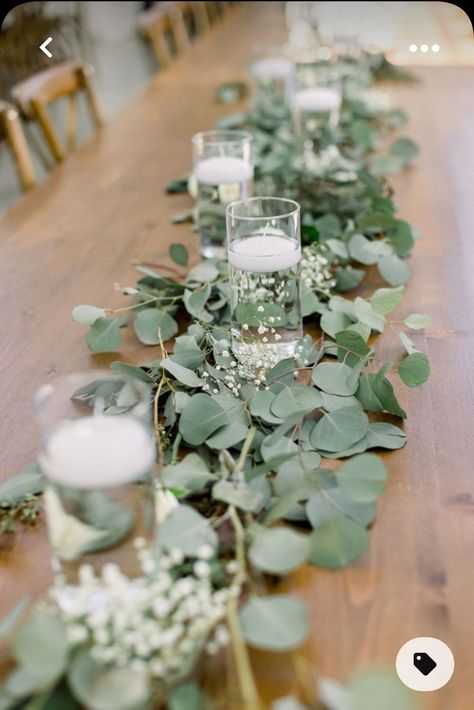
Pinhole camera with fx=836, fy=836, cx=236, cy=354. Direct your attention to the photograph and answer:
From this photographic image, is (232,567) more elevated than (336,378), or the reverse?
(232,567)

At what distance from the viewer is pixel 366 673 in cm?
51

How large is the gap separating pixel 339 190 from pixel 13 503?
931 mm

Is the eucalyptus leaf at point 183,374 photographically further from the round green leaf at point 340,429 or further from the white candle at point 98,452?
the white candle at point 98,452

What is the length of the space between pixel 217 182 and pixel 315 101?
65cm

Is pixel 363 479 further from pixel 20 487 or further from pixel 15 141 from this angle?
pixel 15 141

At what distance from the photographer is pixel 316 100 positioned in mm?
1887

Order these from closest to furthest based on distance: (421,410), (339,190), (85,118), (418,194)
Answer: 1. (421,410)
2. (339,190)
3. (418,194)
4. (85,118)

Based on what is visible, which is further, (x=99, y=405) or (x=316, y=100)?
(x=316, y=100)

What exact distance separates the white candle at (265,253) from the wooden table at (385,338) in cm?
17

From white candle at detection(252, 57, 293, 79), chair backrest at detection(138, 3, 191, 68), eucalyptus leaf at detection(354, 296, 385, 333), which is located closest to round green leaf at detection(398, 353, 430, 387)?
eucalyptus leaf at detection(354, 296, 385, 333)

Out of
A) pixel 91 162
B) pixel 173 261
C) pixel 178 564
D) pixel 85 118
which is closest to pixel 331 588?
pixel 178 564

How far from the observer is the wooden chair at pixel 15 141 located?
194cm

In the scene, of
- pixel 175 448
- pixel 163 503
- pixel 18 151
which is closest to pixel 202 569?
pixel 163 503

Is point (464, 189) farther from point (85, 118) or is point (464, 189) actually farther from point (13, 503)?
point (85, 118)
